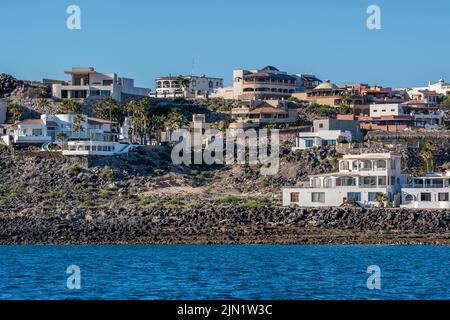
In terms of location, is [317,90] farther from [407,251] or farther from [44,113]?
[407,251]

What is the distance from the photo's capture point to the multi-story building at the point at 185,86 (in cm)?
14225

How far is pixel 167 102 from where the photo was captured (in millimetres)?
128375

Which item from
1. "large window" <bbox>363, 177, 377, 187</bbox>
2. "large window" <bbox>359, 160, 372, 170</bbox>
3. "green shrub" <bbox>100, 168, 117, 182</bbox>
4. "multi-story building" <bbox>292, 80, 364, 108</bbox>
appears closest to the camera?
"large window" <bbox>363, 177, 377, 187</bbox>

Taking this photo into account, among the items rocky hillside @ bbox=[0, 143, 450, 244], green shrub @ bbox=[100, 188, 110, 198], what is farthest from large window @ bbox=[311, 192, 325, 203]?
green shrub @ bbox=[100, 188, 110, 198]

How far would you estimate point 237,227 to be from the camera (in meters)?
84.4

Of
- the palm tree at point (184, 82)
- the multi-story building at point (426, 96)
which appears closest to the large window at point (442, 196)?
the multi-story building at point (426, 96)

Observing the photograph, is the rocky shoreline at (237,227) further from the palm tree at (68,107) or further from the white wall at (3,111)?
the white wall at (3,111)

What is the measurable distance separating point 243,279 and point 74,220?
35771 mm

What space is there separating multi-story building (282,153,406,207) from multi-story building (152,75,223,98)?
48156 mm

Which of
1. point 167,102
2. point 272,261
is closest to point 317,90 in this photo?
point 167,102

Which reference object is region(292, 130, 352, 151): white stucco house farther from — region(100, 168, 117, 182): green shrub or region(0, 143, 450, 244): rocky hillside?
region(100, 168, 117, 182): green shrub

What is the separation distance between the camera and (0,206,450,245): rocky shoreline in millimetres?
81125

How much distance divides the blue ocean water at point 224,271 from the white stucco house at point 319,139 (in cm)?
2895

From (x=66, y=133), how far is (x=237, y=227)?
29801 millimetres
